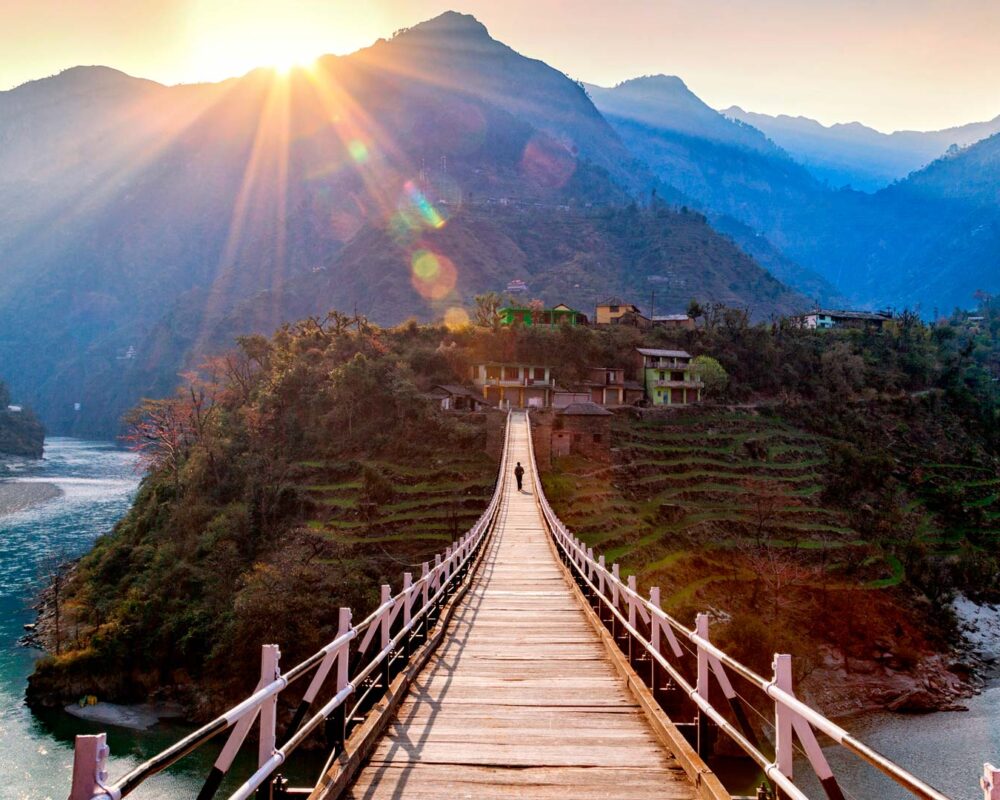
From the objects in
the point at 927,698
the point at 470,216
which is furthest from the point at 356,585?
the point at 470,216

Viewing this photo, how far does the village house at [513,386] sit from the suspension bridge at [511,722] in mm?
37614

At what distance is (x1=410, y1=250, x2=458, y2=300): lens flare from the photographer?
123 metres

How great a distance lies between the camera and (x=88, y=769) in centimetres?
237

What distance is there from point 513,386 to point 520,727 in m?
42.4

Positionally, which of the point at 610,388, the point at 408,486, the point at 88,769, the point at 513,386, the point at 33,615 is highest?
the point at 610,388

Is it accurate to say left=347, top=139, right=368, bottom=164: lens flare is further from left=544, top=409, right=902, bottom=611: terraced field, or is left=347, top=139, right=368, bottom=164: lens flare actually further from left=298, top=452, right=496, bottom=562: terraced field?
left=298, top=452, right=496, bottom=562: terraced field

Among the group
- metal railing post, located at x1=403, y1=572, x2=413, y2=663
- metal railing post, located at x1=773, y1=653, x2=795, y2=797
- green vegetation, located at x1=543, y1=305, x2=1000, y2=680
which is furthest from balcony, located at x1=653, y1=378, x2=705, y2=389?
metal railing post, located at x1=773, y1=653, x2=795, y2=797

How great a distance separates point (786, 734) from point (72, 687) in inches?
1266

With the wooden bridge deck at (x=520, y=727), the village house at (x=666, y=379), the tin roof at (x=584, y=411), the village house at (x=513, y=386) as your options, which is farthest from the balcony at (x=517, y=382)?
the wooden bridge deck at (x=520, y=727)

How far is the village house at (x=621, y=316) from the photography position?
64.1 m

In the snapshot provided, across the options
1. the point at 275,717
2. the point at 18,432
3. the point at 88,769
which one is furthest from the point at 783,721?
the point at 18,432

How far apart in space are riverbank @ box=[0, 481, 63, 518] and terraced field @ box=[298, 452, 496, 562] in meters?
34.6

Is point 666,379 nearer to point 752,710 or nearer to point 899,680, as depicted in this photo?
point 899,680

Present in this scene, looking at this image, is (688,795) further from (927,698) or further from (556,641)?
(927,698)
